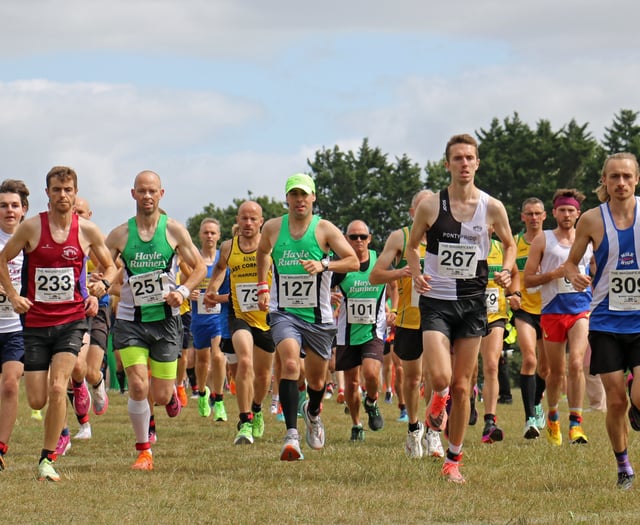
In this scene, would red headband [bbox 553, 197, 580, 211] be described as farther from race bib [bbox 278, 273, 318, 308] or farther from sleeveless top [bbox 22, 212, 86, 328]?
sleeveless top [bbox 22, 212, 86, 328]

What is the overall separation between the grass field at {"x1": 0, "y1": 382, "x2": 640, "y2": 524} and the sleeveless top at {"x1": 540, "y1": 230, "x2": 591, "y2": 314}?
4.48 feet

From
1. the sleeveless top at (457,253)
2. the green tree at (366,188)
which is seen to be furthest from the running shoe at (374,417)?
the green tree at (366,188)

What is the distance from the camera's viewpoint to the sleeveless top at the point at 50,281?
9.27 metres

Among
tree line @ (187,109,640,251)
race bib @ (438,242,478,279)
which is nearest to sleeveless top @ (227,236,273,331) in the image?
race bib @ (438,242,478,279)

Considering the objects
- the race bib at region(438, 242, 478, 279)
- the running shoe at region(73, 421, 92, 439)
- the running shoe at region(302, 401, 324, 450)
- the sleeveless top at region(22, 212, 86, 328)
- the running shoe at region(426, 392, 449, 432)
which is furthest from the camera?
the running shoe at region(73, 421, 92, 439)

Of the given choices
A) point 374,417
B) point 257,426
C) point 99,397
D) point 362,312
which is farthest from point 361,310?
point 99,397

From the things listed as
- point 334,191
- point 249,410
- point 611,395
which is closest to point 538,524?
point 611,395

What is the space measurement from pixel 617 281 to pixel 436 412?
84.3 inches

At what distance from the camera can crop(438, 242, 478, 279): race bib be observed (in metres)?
9.00

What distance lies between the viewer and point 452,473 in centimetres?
892

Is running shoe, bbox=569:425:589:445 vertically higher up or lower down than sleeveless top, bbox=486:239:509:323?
lower down

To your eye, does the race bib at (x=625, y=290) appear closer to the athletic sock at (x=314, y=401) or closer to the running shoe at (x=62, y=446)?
the athletic sock at (x=314, y=401)

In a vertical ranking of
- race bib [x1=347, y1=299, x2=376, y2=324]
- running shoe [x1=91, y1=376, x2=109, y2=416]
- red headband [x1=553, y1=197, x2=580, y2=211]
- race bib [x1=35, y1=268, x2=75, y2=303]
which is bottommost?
running shoe [x1=91, y1=376, x2=109, y2=416]

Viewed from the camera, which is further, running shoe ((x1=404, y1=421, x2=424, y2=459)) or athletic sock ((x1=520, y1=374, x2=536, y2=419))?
athletic sock ((x1=520, y1=374, x2=536, y2=419))
